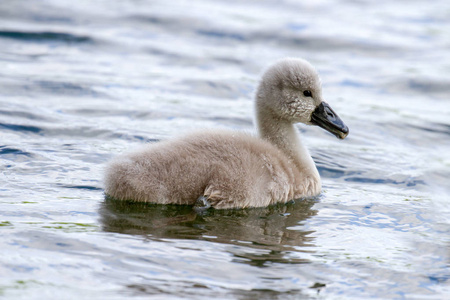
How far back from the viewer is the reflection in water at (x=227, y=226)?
16.8 ft

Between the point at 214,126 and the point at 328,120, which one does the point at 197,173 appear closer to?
the point at 328,120

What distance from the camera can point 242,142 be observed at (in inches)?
241

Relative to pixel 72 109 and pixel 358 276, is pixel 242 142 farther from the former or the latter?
pixel 72 109

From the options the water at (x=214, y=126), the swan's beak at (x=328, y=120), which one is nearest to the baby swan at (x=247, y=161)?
the swan's beak at (x=328, y=120)

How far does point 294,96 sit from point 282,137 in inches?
15.9

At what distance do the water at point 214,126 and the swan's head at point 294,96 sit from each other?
0.74 metres

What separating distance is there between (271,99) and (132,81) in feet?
14.4

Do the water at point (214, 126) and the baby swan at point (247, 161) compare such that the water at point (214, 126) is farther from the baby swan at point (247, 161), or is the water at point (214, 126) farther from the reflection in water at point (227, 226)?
the baby swan at point (247, 161)

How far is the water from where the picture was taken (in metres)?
4.64

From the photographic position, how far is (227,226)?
558cm

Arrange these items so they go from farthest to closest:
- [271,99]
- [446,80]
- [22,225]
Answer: [446,80], [271,99], [22,225]

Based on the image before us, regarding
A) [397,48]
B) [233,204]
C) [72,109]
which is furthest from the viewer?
[397,48]

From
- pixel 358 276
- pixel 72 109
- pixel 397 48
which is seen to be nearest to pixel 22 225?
pixel 358 276

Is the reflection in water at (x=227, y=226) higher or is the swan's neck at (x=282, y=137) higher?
the swan's neck at (x=282, y=137)
